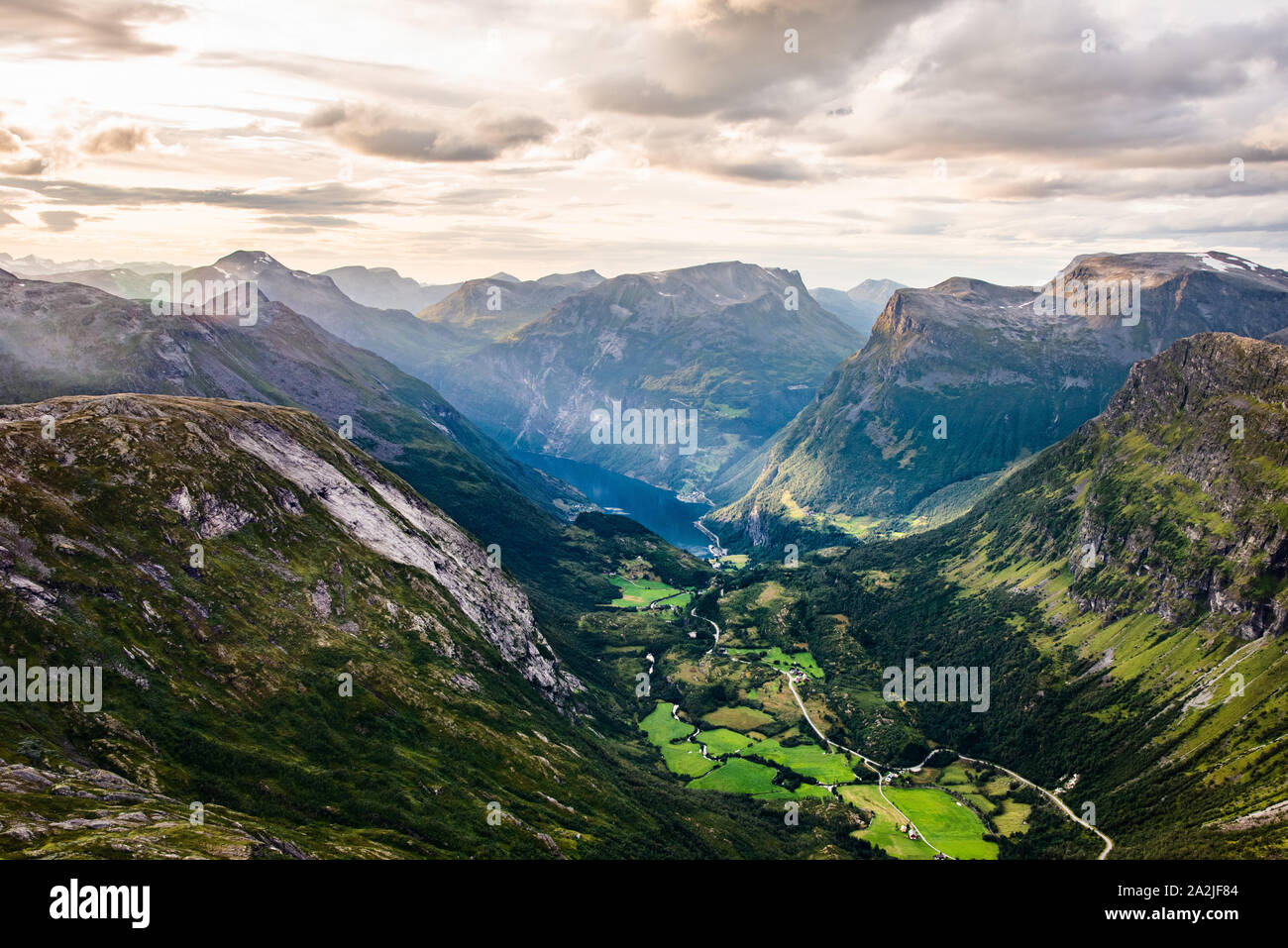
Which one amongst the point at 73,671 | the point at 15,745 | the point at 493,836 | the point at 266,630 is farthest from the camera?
the point at 266,630

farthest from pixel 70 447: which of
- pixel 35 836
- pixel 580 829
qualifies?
pixel 580 829

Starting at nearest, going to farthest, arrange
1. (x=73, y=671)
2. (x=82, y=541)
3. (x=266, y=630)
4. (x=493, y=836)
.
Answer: (x=73, y=671) → (x=493, y=836) → (x=82, y=541) → (x=266, y=630)

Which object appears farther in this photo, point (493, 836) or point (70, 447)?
point (70, 447)
